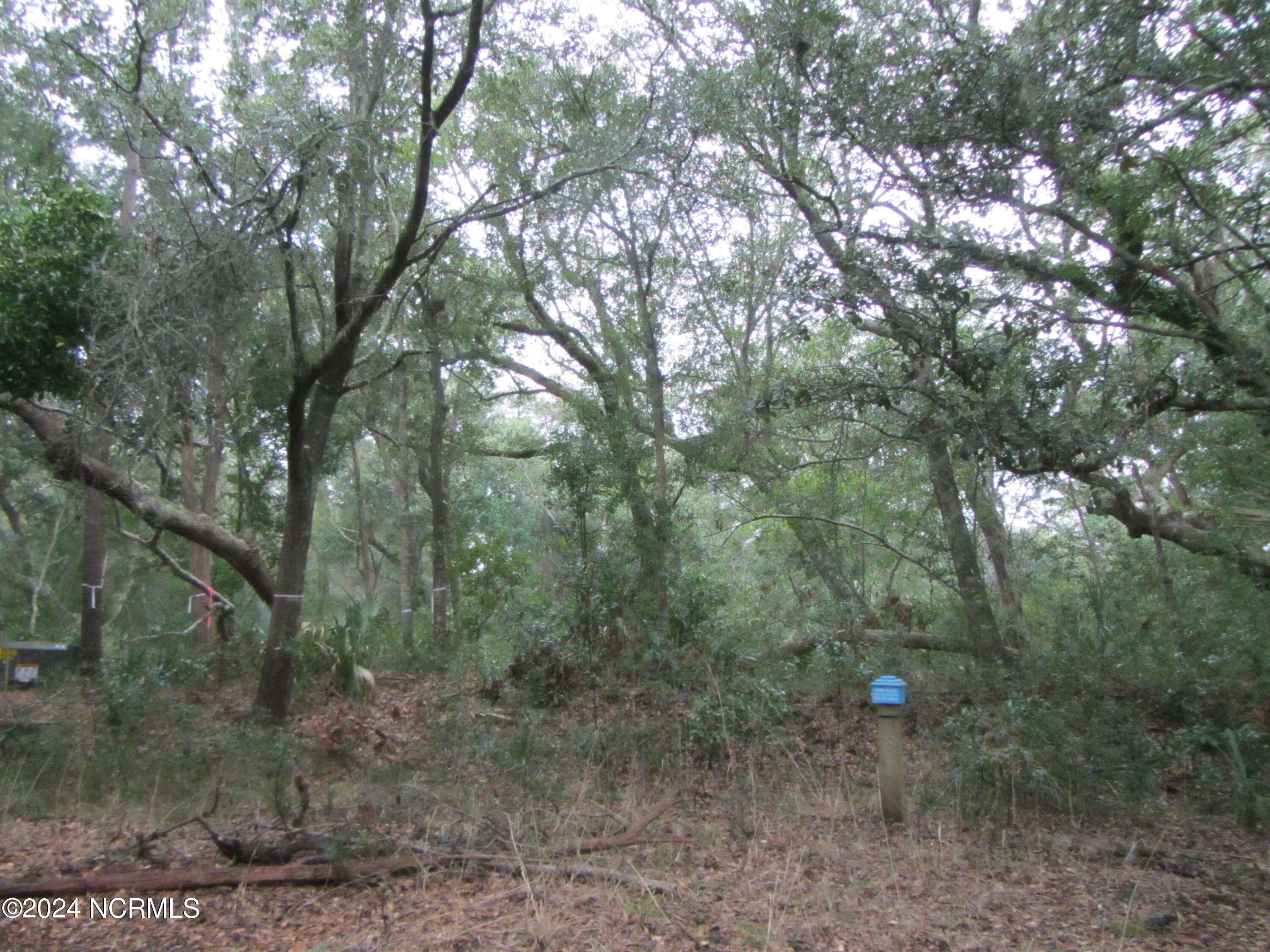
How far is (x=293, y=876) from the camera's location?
455cm

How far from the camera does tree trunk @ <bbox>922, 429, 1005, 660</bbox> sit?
32.7ft

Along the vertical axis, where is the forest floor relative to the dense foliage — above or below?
below

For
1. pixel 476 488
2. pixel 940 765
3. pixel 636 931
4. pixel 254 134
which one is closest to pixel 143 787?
pixel 636 931

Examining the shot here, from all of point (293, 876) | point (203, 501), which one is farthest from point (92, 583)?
point (293, 876)

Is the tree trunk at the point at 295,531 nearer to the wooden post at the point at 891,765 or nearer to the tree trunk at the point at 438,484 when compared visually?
the tree trunk at the point at 438,484

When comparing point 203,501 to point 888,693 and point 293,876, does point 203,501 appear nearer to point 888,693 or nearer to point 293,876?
point 293,876

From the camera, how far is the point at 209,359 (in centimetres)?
776

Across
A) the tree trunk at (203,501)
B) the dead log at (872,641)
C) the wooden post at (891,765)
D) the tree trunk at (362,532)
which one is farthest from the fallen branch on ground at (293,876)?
the tree trunk at (362,532)

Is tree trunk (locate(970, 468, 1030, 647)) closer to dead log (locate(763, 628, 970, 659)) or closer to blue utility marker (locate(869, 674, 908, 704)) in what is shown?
dead log (locate(763, 628, 970, 659))

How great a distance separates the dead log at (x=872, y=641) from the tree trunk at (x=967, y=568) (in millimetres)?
476

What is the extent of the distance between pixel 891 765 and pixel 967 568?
15.6 feet

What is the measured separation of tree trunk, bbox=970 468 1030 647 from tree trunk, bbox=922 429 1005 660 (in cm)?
62

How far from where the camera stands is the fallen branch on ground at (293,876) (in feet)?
14.4

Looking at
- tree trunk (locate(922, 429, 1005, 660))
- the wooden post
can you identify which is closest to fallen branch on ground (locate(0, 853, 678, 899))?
the wooden post
